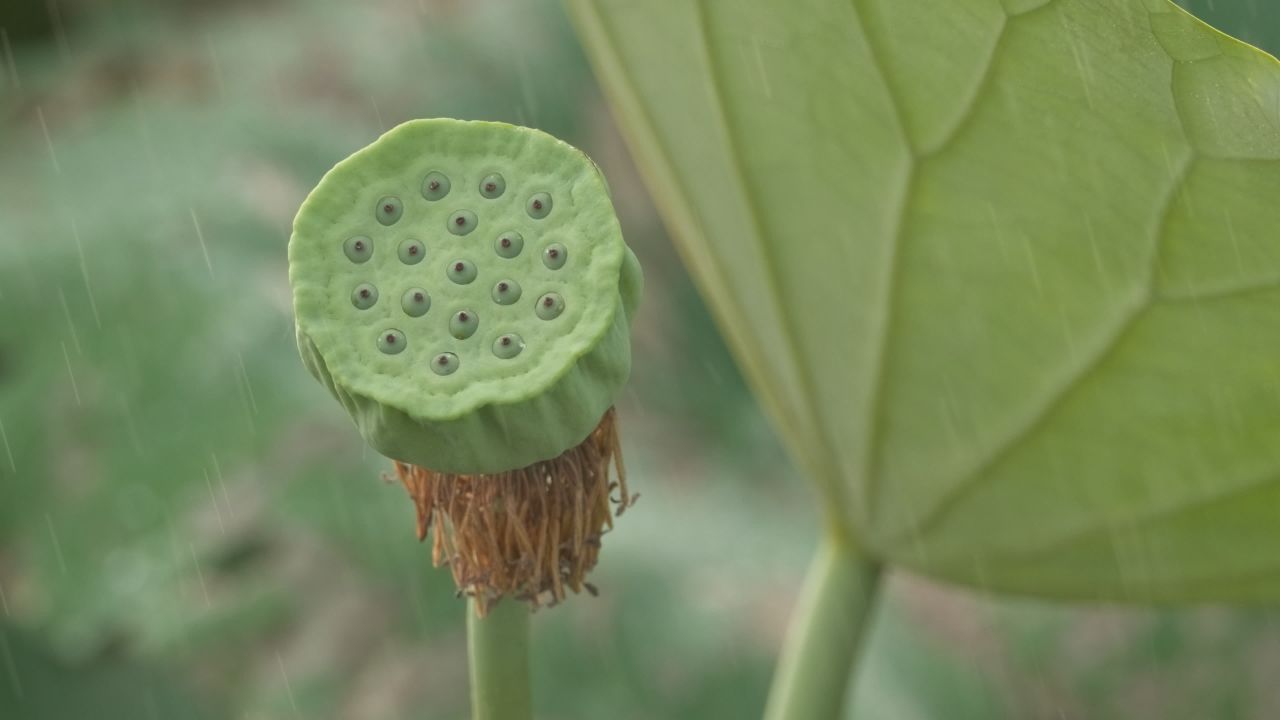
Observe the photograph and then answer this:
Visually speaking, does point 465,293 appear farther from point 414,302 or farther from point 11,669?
point 11,669

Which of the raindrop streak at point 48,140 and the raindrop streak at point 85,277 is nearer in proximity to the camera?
the raindrop streak at point 85,277

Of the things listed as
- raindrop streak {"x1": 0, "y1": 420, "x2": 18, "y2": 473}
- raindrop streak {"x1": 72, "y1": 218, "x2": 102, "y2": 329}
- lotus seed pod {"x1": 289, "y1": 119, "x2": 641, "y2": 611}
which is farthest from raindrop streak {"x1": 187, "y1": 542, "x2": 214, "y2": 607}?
lotus seed pod {"x1": 289, "y1": 119, "x2": 641, "y2": 611}

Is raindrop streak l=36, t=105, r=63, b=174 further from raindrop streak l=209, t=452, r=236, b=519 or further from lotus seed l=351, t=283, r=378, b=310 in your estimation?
lotus seed l=351, t=283, r=378, b=310

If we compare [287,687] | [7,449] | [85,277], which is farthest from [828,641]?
[85,277]

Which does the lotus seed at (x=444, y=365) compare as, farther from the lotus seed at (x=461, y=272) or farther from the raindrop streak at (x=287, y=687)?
the raindrop streak at (x=287, y=687)

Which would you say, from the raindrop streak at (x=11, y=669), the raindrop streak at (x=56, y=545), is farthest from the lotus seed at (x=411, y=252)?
the raindrop streak at (x=56, y=545)
